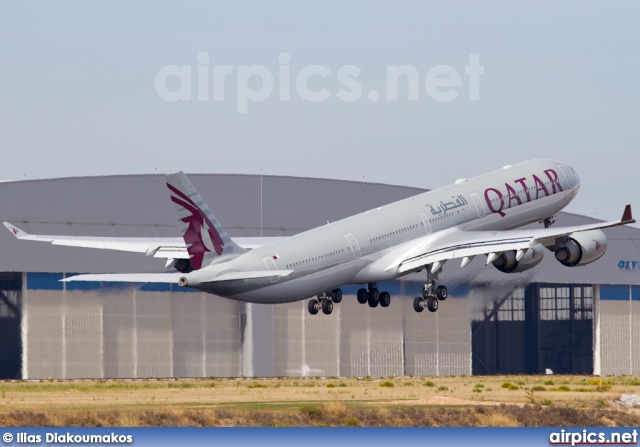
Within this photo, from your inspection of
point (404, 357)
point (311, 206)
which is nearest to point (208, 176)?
point (311, 206)

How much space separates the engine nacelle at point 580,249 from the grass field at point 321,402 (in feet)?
23.7

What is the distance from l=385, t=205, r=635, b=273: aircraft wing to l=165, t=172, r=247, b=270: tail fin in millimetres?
10972

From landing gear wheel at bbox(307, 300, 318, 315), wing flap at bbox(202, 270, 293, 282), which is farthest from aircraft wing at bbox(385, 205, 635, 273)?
wing flap at bbox(202, 270, 293, 282)

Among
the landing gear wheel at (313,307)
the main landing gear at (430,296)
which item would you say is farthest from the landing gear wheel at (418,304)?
the landing gear wheel at (313,307)

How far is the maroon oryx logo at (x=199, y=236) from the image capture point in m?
63.8

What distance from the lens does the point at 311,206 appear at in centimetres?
10850

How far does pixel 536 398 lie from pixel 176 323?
100 feet

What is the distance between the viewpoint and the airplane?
6406cm

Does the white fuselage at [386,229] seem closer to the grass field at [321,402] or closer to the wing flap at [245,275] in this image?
the wing flap at [245,275]

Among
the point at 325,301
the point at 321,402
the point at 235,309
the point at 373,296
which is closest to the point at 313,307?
the point at 325,301

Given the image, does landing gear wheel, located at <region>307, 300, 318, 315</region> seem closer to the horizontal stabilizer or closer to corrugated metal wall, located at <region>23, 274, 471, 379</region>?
the horizontal stabilizer

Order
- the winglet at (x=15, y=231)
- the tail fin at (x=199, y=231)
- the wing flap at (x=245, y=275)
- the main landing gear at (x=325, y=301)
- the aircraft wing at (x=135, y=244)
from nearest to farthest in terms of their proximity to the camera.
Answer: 1. the wing flap at (x=245, y=275)
2. the tail fin at (x=199, y=231)
3. the winglet at (x=15, y=231)
4. the aircraft wing at (x=135, y=244)
5. the main landing gear at (x=325, y=301)

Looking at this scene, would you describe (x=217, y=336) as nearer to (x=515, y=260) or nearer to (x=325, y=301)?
(x=325, y=301)

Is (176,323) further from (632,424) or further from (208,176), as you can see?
(632,424)
